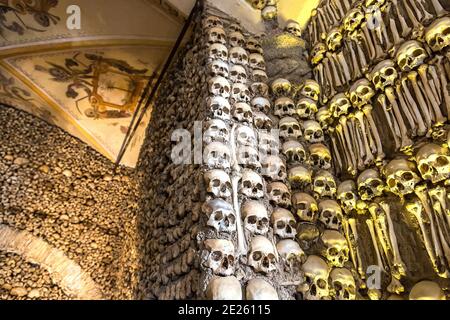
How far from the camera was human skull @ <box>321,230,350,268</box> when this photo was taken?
5.74 feet

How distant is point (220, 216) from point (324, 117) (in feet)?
3.25

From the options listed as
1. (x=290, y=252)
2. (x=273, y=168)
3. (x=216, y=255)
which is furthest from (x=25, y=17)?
(x=290, y=252)

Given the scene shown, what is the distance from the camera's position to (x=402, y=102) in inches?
68.7

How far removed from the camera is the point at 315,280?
5.36 feet

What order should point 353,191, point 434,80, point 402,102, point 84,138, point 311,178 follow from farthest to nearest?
point 84,138 < point 311,178 < point 353,191 < point 402,102 < point 434,80

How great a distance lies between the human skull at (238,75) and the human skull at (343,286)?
3.82ft

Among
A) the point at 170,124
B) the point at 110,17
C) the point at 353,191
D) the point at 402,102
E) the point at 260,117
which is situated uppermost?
the point at 110,17

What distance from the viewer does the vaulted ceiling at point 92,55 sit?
9.40 feet

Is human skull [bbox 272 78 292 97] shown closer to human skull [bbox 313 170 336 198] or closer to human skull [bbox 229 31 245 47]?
human skull [bbox 229 31 245 47]

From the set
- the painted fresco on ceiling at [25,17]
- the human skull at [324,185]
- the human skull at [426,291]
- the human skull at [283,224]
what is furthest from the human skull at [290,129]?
the painted fresco on ceiling at [25,17]

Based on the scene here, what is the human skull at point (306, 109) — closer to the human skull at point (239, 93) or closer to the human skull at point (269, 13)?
the human skull at point (239, 93)

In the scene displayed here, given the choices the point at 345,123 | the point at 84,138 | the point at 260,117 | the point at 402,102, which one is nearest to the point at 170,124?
the point at 260,117

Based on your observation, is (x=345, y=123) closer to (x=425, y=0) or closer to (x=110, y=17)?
(x=425, y=0)

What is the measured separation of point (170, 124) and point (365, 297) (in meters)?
1.69
